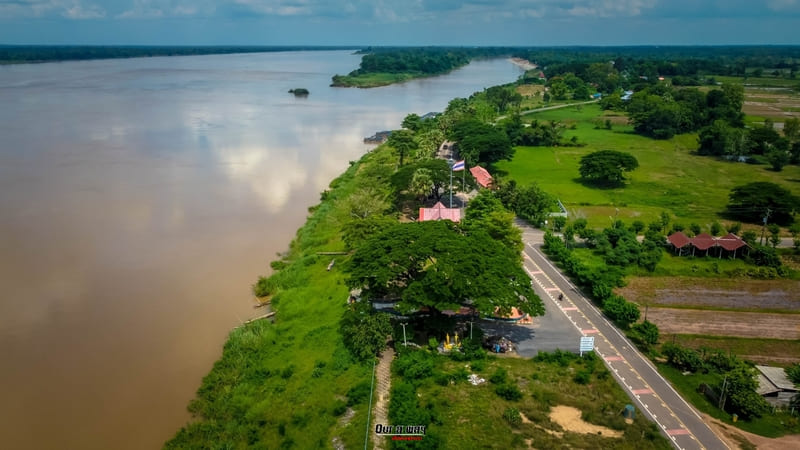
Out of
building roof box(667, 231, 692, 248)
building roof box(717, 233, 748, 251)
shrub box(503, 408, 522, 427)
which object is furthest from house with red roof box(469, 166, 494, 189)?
shrub box(503, 408, 522, 427)

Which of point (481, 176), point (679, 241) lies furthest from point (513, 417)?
point (481, 176)

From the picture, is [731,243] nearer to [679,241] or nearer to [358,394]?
[679,241]

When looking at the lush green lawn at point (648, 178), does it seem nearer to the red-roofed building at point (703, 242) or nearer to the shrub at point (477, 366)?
the red-roofed building at point (703, 242)

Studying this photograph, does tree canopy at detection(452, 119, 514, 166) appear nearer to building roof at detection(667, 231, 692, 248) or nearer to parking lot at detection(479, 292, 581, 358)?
building roof at detection(667, 231, 692, 248)

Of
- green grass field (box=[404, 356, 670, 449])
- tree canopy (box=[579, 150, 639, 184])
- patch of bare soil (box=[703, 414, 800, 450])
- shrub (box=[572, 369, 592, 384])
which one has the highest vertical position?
tree canopy (box=[579, 150, 639, 184])

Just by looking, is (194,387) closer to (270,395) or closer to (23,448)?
(270,395)

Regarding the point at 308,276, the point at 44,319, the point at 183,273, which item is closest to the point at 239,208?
the point at 183,273
